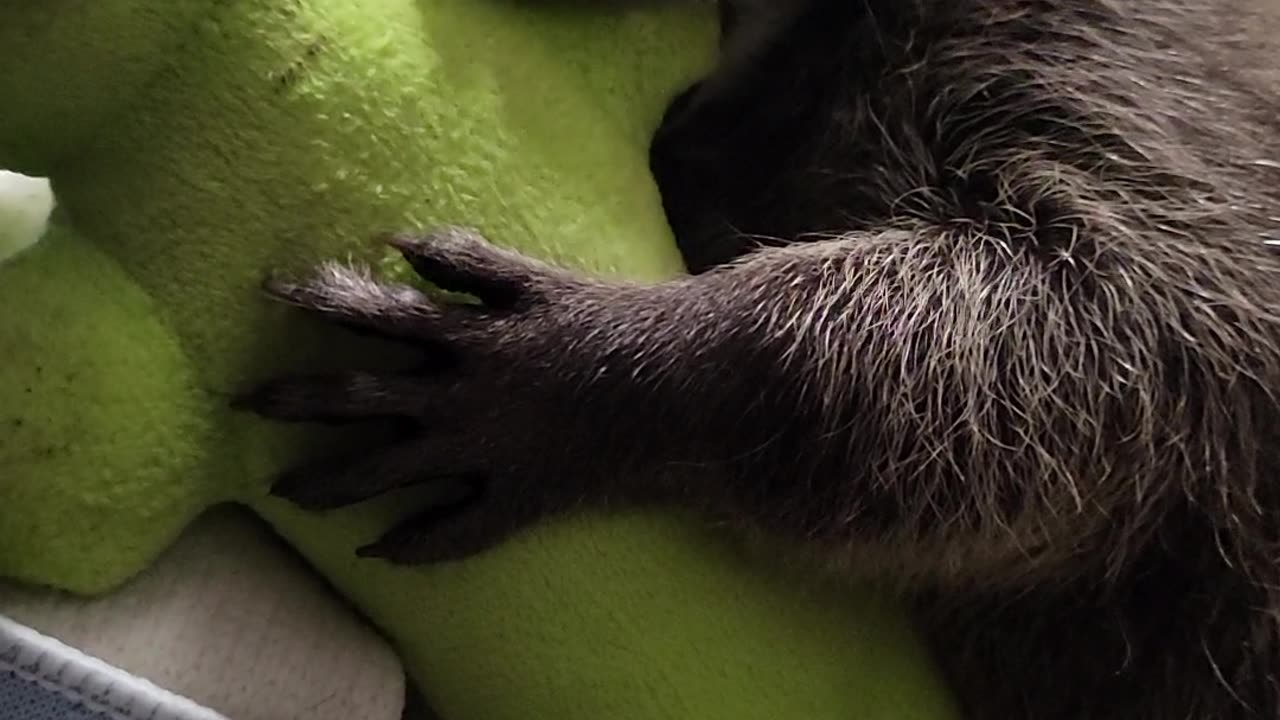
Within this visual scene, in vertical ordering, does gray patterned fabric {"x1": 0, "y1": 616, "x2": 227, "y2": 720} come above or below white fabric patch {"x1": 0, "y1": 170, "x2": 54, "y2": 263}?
below

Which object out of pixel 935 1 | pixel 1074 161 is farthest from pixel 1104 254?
pixel 935 1

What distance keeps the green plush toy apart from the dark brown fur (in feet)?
0.09

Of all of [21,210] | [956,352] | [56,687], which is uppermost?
[21,210]

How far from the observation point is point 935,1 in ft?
3.04

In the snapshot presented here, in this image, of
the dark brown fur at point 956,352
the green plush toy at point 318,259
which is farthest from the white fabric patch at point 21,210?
the dark brown fur at point 956,352

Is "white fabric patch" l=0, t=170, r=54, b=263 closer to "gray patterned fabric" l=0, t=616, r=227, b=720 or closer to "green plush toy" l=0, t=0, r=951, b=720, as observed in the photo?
"green plush toy" l=0, t=0, r=951, b=720

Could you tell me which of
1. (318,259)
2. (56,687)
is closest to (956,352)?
(318,259)

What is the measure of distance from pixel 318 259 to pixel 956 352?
336 millimetres

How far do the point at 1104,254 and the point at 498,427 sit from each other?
35cm

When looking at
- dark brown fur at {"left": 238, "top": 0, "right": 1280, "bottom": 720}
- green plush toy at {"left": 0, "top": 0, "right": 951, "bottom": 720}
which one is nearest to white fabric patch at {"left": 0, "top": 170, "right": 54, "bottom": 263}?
green plush toy at {"left": 0, "top": 0, "right": 951, "bottom": 720}

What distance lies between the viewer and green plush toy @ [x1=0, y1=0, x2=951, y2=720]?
0.70m

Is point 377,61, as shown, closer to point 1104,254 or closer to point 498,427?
point 498,427

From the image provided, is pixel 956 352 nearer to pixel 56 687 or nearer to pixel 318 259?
pixel 318 259

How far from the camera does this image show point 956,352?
82 cm
